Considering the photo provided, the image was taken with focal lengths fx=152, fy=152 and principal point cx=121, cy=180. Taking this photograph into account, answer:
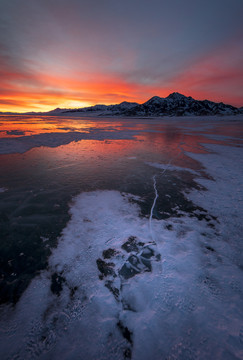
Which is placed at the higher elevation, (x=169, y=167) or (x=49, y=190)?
(x=49, y=190)

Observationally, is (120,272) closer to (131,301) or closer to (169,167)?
(131,301)

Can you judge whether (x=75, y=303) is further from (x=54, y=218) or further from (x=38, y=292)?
(x=54, y=218)

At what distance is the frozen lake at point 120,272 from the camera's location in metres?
1.73

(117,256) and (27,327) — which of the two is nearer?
(27,327)

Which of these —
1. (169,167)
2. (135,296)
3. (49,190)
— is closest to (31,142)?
(49,190)

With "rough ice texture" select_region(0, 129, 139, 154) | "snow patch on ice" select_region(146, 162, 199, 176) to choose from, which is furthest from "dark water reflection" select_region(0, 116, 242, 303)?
"rough ice texture" select_region(0, 129, 139, 154)

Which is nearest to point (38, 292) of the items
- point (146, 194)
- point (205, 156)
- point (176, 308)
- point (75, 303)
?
point (75, 303)

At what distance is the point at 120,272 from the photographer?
8.17 feet

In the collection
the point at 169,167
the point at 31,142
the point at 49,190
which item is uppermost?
the point at 31,142

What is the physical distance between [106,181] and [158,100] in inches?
7848

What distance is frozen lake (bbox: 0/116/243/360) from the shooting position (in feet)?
5.67

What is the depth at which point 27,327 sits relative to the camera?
181cm

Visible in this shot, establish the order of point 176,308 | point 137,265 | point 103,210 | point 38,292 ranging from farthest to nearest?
point 103,210, point 137,265, point 38,292, point 176,308

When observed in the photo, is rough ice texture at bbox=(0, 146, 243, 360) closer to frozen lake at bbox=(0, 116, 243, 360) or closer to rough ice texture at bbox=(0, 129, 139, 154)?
frozen lake at bbox=(0, 116, 243, 360)
